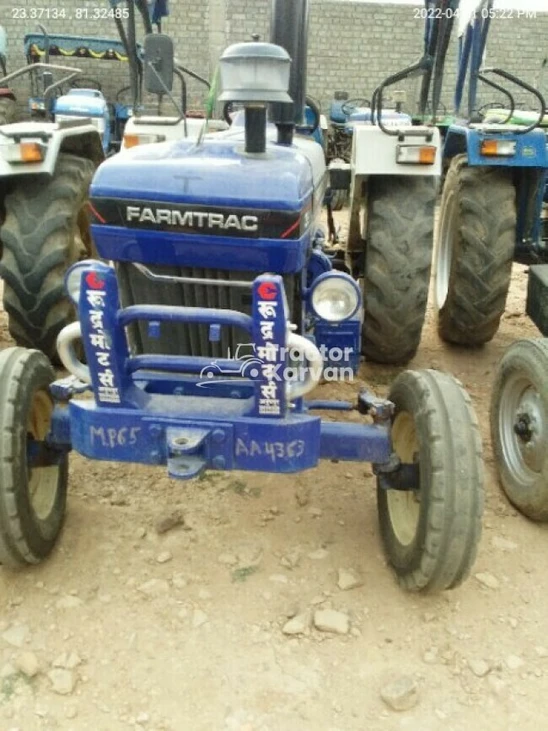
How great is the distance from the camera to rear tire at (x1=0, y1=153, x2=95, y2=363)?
3383 millimetres

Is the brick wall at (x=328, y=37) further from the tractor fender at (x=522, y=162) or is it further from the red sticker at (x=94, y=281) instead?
the red sticker at (x=94, y=281)

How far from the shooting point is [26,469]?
2377 mm

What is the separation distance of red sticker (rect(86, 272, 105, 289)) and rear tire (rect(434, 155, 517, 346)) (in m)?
2.54

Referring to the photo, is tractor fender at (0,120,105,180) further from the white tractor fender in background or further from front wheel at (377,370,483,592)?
front wheel at (377,370,483,592)

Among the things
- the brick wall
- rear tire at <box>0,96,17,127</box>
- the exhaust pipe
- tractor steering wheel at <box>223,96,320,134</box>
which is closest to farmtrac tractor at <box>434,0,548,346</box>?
tractor steering wheel at <box>223,96,320,134</box>

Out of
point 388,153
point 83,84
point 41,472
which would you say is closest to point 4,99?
point 83,84

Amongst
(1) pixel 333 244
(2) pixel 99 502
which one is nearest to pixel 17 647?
(2) pixel 99 502

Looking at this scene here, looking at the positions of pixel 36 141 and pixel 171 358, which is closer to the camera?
pixel 171 358

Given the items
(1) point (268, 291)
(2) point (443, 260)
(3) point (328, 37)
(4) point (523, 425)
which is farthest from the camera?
(3) point (328, 37)

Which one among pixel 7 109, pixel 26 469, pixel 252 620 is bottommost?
pixel 252 620

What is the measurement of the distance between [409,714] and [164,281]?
61.5 inches

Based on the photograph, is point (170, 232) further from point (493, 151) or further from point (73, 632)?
point (493, 151)

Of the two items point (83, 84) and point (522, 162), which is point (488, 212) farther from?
point (83, 84)

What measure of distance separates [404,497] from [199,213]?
127cm
